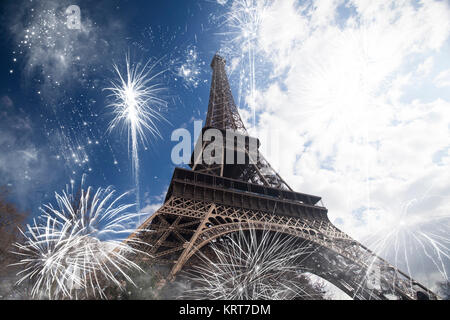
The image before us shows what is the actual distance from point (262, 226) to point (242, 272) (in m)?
3.18

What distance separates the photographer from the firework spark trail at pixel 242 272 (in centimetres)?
1072

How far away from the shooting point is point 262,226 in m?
14.4

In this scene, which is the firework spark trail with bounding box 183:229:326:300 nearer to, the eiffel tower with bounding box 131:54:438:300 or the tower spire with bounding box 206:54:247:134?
the eiffel tower with bounding box 131:54:438:300

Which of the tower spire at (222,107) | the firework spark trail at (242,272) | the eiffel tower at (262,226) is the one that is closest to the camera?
the firework spark trail at (242,272)

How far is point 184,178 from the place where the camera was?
1602cm

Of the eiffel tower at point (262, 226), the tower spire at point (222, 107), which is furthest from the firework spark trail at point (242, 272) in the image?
the tower spire at point (222, 107)

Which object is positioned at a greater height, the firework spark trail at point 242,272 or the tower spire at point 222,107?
the tower spire at point 222,107

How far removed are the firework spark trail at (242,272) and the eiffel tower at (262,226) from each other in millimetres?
937

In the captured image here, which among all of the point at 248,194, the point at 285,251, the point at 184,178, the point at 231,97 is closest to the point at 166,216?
the point at 184,178

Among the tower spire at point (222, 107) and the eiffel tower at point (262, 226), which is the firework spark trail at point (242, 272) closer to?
the eiffel tower at point (262, 226)

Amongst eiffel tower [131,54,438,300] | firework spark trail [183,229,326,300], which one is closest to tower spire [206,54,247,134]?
eiffel tower [131,54,438,300]

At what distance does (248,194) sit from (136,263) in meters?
10.1

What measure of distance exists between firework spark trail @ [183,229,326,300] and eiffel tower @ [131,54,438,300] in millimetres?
937
